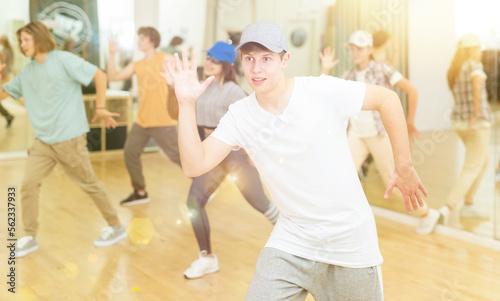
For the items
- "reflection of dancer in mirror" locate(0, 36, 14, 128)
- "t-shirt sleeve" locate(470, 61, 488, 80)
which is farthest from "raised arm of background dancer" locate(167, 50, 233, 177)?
"reflection of dancer in mirror" locate(0, 36, 14, 128)

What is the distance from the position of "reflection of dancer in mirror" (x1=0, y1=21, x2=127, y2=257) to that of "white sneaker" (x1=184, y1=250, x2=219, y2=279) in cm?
98

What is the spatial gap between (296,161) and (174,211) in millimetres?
3232

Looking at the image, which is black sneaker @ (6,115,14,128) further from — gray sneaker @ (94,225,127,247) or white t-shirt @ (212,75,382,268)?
white t-shirt @ (212,75,382,268)

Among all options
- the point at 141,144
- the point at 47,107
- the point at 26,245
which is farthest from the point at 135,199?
the point at 47,107

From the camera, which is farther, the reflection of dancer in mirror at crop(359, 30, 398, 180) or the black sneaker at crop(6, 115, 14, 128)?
the black sneaker at crop(6, 115, 14, 128)

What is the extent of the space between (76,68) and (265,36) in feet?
7.31

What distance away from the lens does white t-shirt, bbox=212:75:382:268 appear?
179 centimetres

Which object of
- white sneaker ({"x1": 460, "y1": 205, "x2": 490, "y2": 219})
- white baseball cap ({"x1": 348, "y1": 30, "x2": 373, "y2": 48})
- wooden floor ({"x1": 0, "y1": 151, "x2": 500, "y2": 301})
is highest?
white baseball cap ({"x1": 348, "y1": 30, "x2": 373, "y2": 48})

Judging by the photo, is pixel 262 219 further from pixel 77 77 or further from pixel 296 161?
pixel 296 161

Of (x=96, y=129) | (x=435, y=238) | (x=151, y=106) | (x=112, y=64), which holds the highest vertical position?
(x=112, y=64)

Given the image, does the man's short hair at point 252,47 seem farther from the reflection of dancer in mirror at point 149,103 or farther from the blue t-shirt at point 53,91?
the reflection of dancer in mirror at point 149,103

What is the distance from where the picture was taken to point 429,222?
14.0ft

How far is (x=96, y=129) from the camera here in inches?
286

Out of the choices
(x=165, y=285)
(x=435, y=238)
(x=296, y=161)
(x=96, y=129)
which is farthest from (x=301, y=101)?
(x=96, y=129)
